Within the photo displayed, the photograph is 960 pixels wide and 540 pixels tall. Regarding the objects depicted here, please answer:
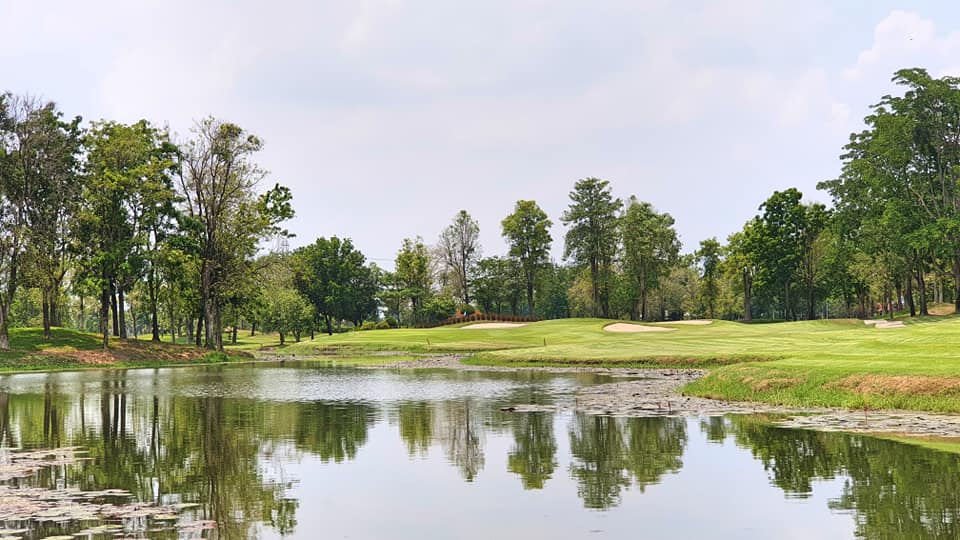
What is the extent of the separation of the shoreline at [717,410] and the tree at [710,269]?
102 meters

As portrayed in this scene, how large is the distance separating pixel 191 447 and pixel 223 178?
56.9m

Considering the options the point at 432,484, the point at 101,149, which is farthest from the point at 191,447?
the point at 101,149

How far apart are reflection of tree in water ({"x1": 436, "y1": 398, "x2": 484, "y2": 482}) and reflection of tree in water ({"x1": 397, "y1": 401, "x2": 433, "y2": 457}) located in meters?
0.39

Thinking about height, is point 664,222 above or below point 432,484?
above

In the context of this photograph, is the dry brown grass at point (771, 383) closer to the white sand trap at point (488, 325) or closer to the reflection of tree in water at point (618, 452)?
the reflection of tree in water at point (618, 452)

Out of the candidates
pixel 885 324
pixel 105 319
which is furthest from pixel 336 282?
pixel 885 324

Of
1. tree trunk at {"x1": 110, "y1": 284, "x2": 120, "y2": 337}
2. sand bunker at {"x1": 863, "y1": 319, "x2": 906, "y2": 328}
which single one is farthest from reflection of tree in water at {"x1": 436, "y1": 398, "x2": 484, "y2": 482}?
sand bunker at {"x1": 863, "y1": 319, "x2": 906, "y2": 328}

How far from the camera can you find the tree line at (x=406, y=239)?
2506 inches

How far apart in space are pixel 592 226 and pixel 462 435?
9603 cm

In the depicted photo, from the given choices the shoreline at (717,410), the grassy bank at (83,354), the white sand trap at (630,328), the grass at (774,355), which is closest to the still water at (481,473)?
the shoreline at (717,410)

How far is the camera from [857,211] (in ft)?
299

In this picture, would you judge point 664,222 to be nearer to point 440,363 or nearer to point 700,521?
point 440,363

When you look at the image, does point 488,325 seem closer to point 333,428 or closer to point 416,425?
point 416,425

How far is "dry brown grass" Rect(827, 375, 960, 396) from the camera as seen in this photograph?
2512 centimetres
